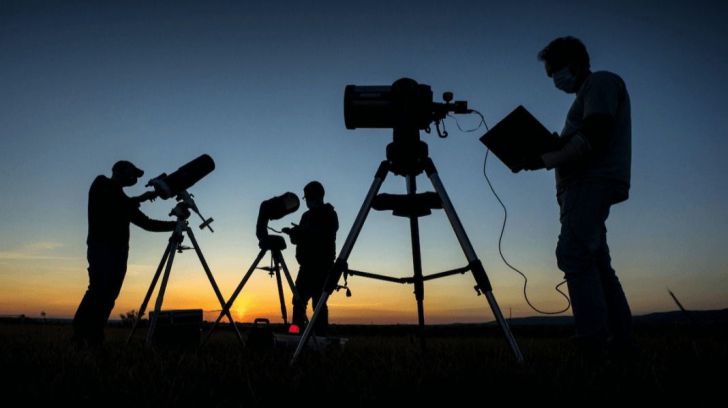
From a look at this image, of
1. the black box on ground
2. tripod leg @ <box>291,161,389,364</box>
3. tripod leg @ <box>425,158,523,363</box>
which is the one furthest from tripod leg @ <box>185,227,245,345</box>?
tripod leg @ <box>425,158,523,363</box>

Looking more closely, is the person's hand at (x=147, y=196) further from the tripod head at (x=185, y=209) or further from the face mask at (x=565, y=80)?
the face mask at (x=565, y=80)

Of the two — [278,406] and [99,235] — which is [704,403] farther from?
[99,235]

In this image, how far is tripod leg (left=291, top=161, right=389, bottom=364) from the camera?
9.70 feet

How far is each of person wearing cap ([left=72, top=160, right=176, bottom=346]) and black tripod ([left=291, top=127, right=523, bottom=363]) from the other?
3.55 m

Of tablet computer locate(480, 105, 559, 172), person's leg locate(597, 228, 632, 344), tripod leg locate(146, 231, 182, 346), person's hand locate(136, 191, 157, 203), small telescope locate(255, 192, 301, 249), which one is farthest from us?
person's hand locate(136, 191, 157, 203)

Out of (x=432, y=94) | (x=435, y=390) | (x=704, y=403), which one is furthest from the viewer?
(x=432, y=94)

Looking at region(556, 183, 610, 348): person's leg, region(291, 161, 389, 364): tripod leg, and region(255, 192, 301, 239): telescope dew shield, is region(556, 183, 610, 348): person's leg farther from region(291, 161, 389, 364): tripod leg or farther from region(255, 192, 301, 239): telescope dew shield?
region(255, 192, 301, 239): telescope dew shield

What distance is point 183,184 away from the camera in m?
5.58

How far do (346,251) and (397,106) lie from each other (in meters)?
1.20

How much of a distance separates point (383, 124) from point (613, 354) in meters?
2.51

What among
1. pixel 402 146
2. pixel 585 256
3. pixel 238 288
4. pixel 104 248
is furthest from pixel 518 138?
pixel 104 248

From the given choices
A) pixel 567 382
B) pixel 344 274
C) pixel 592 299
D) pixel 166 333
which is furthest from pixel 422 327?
pixel 166 333

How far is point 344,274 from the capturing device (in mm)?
3148

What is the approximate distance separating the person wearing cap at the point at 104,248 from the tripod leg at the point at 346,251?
3.52 m
